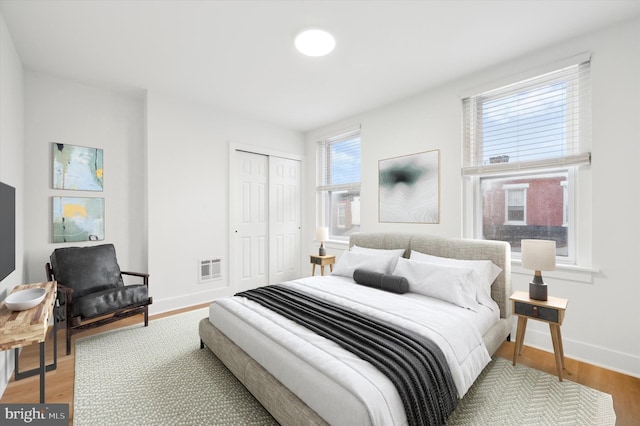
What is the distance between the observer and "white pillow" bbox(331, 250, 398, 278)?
3.11 m

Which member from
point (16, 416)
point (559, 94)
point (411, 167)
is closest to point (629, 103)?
point (559, 94)

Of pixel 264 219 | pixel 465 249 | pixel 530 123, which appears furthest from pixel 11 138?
pixel 530 123

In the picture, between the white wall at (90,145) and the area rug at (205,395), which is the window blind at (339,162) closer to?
the white wall at (90,145)

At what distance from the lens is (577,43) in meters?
2.52

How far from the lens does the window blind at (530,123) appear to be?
255cm

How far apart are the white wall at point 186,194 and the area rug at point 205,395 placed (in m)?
1.25

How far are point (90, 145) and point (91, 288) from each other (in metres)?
1.74

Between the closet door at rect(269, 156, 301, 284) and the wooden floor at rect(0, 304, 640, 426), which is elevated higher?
the closet door at rect(269, 156, 301, 284)

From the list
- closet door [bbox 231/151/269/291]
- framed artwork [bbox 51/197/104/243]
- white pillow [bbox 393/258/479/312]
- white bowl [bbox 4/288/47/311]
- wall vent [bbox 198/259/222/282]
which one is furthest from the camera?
closet door [bbox 231/151/269/291]

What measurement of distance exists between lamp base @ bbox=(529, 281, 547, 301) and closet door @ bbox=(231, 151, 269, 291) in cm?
368

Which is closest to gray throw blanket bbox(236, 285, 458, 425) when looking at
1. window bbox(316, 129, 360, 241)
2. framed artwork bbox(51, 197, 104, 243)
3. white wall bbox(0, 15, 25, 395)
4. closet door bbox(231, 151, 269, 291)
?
white wall bbox(0, 15, 25, 395)

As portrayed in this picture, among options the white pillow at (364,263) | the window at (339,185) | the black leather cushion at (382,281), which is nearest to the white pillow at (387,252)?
the white pillow at (364,263)

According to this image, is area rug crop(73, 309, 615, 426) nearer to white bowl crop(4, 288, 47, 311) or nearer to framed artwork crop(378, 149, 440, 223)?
white bowl crop(4, 288, 47, 311)

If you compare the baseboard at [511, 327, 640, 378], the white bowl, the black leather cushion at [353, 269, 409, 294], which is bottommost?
the baseboard at [511, 327, 640, 378]
